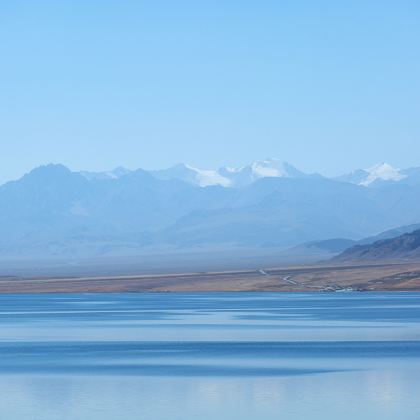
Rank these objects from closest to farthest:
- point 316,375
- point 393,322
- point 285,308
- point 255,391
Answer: point 255,391, point 316,375, point 393,322, point 285,308

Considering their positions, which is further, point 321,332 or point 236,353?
point 321,332

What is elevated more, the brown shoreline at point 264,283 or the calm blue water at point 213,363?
the brown shoreline at point 264,283

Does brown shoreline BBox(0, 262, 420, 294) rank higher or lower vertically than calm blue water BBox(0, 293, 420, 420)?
higher

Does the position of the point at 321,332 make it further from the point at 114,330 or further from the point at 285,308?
the point at 285,308

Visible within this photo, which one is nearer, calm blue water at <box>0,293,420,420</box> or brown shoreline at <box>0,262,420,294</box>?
calm blue water at <box>0,293,420,420</box>

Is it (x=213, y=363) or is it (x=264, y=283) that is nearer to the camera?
(x=213, y=363)

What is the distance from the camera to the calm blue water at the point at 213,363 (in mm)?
45906

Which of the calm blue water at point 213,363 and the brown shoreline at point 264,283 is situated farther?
the brown shoreline at point 264,283

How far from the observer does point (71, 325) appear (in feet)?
283

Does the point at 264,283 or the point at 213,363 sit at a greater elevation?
the point at 264,283

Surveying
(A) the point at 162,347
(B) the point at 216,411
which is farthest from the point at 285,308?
(B) the point at 216,411

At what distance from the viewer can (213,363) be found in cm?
5975

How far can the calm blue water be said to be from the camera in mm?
45906

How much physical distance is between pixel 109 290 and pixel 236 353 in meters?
82.2
